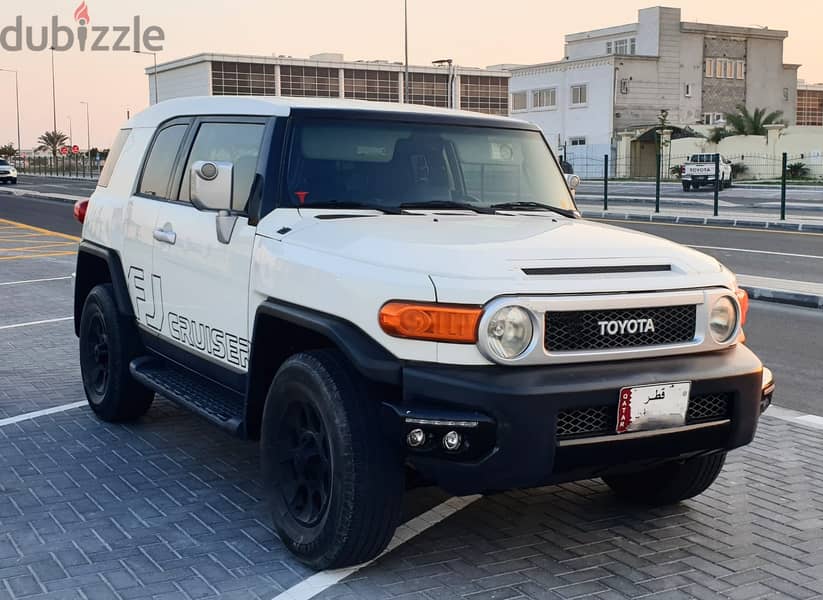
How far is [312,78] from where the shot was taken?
362 feet

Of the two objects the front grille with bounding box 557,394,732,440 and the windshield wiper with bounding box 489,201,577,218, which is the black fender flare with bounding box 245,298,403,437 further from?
the windshield wiper with bounding box 489,201,577,218

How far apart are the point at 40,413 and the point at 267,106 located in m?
2.96

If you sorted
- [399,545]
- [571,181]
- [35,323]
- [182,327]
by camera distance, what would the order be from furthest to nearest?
1. [35,323]
2. [571,181]
3. [182,327]
4. [399,545]

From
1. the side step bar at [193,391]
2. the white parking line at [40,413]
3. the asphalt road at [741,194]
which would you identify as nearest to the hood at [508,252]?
the side step bar at [193,391]

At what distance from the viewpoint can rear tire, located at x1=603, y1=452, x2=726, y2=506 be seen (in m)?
4.88

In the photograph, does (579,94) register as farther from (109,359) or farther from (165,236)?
(165,236)

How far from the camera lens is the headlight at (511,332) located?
3.80m

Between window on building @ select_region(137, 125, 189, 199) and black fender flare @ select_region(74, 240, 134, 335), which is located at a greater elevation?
window on building @ select_region(137, 125, 189, 199)

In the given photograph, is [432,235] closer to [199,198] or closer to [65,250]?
[199,198]

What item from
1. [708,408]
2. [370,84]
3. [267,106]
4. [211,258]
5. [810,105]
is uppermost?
[370,84]

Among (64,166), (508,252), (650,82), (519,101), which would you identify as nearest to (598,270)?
(508,252)

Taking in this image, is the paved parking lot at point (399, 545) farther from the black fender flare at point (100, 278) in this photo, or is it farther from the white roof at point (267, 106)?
the white roof at point (267, 106)

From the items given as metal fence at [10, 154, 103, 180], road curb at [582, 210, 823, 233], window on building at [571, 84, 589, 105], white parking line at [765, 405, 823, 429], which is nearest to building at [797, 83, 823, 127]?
window on building at [571, 84, 589, 105]

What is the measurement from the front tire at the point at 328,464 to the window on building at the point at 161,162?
6.79 ft
